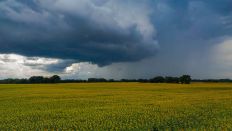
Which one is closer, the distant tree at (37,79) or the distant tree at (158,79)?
the distant tree at (37,79)

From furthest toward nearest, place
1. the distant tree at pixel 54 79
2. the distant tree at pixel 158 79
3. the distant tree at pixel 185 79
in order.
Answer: the distant tree at pixel 158 79 < the distant tree at pixel 54 79 < the distant tree at pixel 185 79

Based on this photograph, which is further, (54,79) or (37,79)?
(37,79)

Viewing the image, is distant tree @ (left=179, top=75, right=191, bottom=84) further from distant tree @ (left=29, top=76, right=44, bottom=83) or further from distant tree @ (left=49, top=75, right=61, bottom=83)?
distant tree @ (left=29, top=76, right=44, bottom=83)

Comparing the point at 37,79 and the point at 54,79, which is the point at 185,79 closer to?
the point at 54,79

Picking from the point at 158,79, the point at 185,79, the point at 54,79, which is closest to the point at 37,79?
the point at 54,79

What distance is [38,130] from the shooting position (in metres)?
17.9

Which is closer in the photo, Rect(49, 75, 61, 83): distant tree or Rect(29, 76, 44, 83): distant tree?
Rect(29, 76, 44, 83): distant tree

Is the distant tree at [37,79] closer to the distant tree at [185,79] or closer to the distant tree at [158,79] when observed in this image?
the distant tree at [158,79]

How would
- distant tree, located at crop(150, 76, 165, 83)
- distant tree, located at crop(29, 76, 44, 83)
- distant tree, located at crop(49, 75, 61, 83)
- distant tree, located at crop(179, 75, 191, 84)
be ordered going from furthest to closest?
1. distant tree, located at crop(150, 76, 165, 83)
2. distant tree, located at crop(49, 75, 61, 83)
3. distant tree, located at crop(29, 76, 44, 83)
4. distant tree, located at crop(179, 75, 191, 84)

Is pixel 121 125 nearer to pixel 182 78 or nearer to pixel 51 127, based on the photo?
pixel 51 127

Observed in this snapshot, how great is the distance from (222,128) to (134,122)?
17.7ft

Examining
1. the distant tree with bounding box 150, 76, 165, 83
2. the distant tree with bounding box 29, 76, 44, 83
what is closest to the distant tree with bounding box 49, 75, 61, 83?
the distant tree with bounding box 29, 76, 44, 83

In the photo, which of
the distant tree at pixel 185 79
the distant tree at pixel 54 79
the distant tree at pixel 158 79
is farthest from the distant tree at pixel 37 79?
the distant tree at pixel 185 79

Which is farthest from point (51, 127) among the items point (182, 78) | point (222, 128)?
point (182, 78)
